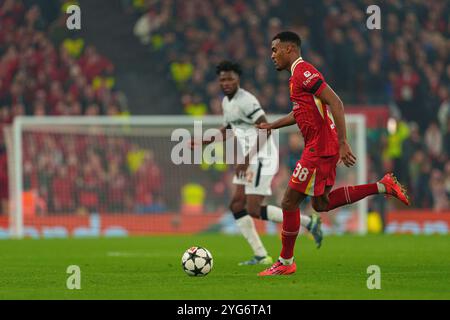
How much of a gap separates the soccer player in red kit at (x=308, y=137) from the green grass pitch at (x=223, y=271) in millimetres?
595

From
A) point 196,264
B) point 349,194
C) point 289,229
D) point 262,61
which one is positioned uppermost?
point 262,61

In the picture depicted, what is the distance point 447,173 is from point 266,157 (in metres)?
10.3

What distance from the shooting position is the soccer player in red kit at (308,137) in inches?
378

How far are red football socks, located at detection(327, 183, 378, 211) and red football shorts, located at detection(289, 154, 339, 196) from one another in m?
0.33

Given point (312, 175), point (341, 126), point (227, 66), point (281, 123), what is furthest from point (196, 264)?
point (227, 66)

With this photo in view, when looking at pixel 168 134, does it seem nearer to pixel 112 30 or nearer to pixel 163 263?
pixel 112 30

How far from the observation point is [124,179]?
845 inches

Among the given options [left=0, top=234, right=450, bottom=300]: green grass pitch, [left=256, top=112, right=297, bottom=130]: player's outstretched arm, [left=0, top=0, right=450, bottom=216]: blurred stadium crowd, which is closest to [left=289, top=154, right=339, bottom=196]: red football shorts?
[left=256, top=112, right=297, bottom=130]: player's outstretched arm

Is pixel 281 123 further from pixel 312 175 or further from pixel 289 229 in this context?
pixel 289 229

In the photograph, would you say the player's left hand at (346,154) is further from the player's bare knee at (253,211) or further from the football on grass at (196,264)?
the player's bare knee at (253,211)

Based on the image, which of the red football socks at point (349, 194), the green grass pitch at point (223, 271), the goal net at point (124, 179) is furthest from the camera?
the goal net at point (124, 179)

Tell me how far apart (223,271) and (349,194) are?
5.08 feet

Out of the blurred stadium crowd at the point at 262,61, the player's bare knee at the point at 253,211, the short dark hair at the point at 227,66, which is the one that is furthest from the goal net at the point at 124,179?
the short dark hair at the point at 227,66

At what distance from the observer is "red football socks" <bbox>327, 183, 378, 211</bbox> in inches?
400
